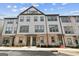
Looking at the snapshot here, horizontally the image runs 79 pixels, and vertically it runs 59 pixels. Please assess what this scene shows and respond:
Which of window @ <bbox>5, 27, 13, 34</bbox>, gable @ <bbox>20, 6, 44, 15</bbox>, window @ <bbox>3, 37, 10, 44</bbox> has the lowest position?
window @ <bbox>3, 37, 10, 44</bbox>

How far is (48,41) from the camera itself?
684cm

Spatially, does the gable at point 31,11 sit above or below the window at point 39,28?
above

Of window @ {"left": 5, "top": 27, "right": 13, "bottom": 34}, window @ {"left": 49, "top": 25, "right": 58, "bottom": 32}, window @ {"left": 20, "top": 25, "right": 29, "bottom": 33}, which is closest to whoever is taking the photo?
window @ {"left": 5, "top": 27, "right": 13, "bottom": 34}

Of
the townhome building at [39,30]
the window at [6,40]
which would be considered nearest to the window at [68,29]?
the townhome building at [39,30]

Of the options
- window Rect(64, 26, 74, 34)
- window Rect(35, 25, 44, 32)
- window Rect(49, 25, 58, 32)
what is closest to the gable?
window Rect(35, 25, 44, 32)

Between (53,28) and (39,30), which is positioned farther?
(53,28)

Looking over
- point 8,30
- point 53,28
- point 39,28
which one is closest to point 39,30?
point 39,28

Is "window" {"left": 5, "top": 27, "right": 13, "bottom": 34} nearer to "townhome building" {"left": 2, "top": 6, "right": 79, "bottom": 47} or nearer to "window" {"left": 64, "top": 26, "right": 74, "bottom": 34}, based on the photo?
"townhome building" {"left": 2, "top": 6, "right": 79, "bottom": 47}

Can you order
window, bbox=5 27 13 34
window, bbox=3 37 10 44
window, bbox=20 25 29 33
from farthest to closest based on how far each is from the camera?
window, bbox=20 25 29 33
window, bbox=5 27 13 34
window, bbox=3 37 10 44

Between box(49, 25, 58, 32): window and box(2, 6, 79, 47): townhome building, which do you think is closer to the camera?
box(2, 6, 79, 47): townhome building

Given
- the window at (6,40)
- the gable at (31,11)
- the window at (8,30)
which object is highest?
the gable at (31,11)

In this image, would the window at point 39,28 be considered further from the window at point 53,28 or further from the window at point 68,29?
the window at point 68,29

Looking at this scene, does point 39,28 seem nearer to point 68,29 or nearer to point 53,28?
point 53,28

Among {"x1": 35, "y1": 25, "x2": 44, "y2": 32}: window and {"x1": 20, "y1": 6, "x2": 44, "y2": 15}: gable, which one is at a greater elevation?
{"x1": 20, "y1": 6, "x2": 44, "y2": 15}: gable
